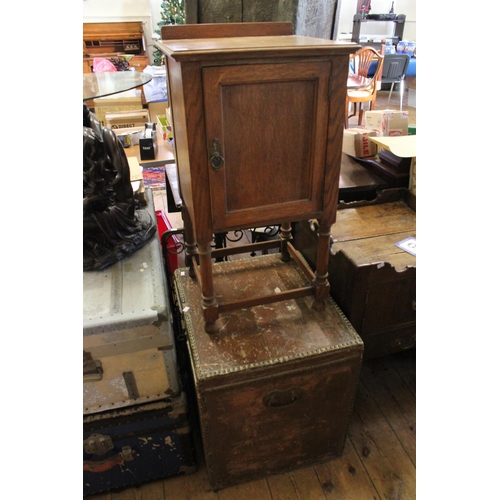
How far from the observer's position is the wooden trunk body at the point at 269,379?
3.64 feet

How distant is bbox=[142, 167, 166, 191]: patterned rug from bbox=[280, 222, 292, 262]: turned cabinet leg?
2.13 m

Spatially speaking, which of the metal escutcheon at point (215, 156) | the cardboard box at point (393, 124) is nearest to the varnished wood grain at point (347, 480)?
the metal escutcheon at point (215, 156)

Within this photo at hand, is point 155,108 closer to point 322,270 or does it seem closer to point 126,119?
point 126,119

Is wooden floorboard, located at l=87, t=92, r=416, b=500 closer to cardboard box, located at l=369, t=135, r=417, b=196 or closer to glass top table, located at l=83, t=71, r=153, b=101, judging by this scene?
cardboard box, located at l=369, t=135, r=417, b=196

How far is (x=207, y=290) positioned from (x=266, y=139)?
1.46 ft

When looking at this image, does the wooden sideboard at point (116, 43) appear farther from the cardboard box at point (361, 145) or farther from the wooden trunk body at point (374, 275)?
the wooden trunk body at point (374, 275)

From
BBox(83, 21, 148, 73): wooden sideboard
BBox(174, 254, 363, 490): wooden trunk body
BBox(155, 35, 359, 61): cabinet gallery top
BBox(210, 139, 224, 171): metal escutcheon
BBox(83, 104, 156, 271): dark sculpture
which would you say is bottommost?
BBox(174, 254, 363, 490): wooden trunk body

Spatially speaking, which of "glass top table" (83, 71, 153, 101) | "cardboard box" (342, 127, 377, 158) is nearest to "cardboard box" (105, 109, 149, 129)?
"glass top table" (83, 71, 153, 101)

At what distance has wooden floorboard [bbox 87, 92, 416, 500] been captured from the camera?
134 cm

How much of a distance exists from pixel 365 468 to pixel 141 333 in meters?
0.94

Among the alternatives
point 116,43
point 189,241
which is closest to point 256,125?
point 189,241

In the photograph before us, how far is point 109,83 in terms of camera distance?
177 cm

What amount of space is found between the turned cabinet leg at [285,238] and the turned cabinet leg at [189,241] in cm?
32

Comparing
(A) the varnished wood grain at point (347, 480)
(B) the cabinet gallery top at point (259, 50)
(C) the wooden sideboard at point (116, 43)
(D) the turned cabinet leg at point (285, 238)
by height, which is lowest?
(A) the varnished wood grain at point (347, 480)
